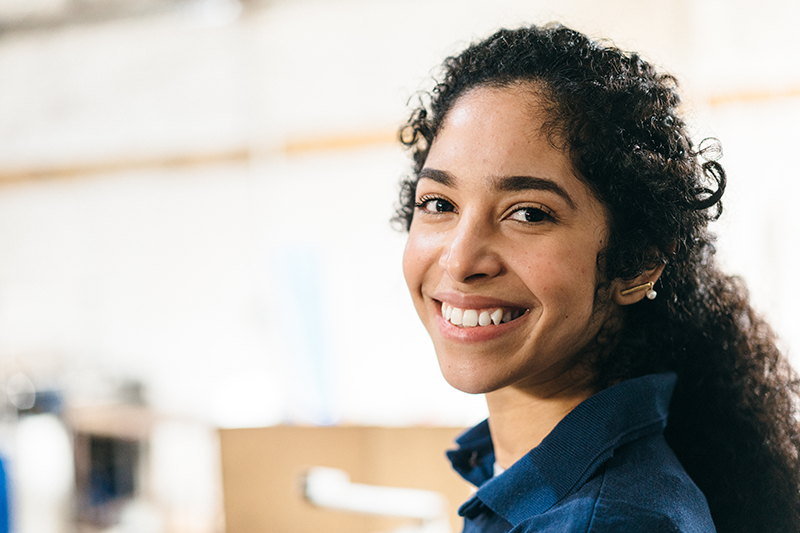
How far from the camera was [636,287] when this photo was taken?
36.4 inches

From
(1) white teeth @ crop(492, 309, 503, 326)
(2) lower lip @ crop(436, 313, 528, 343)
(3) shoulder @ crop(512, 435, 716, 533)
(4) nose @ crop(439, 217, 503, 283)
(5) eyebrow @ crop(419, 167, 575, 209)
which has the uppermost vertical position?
(5) eyebrow @ crop(419, 167, 575, 209)

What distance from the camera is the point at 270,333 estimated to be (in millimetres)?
3643

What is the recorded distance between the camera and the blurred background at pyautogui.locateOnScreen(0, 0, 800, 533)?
3020mm

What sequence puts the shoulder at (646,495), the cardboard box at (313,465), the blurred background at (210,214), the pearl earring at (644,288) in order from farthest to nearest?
the blurred background at (210,214) → the cardboard box at (313,465) → the pearl earring at (644,288) → the shoulder at (646,495)

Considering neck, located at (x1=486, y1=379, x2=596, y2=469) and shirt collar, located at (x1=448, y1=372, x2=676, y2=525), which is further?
neck, located at (x1=486, y1=379, x2=596, y2=469)

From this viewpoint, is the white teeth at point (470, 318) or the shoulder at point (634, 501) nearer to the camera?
the shoulder at point (634, 501)

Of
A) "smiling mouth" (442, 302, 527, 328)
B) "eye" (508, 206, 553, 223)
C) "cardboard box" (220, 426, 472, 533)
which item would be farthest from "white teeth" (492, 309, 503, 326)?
"cardboard box" (220, 426, 472, 533)

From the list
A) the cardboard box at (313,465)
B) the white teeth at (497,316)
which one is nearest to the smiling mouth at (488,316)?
the white teeth at (497,316)

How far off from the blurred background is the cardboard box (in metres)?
0.55

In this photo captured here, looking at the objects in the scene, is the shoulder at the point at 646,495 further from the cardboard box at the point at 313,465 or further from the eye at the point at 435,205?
the cardboard box at the point at 313,465

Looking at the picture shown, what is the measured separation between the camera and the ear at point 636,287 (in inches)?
36.2

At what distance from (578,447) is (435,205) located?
1.22ft

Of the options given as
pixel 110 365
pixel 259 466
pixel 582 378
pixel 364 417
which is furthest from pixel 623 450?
pixel 110 365

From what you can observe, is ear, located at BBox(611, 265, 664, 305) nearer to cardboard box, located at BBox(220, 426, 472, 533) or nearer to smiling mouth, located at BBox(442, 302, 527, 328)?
smiling mouth, located at BBox(442, 302, 527, 328)
